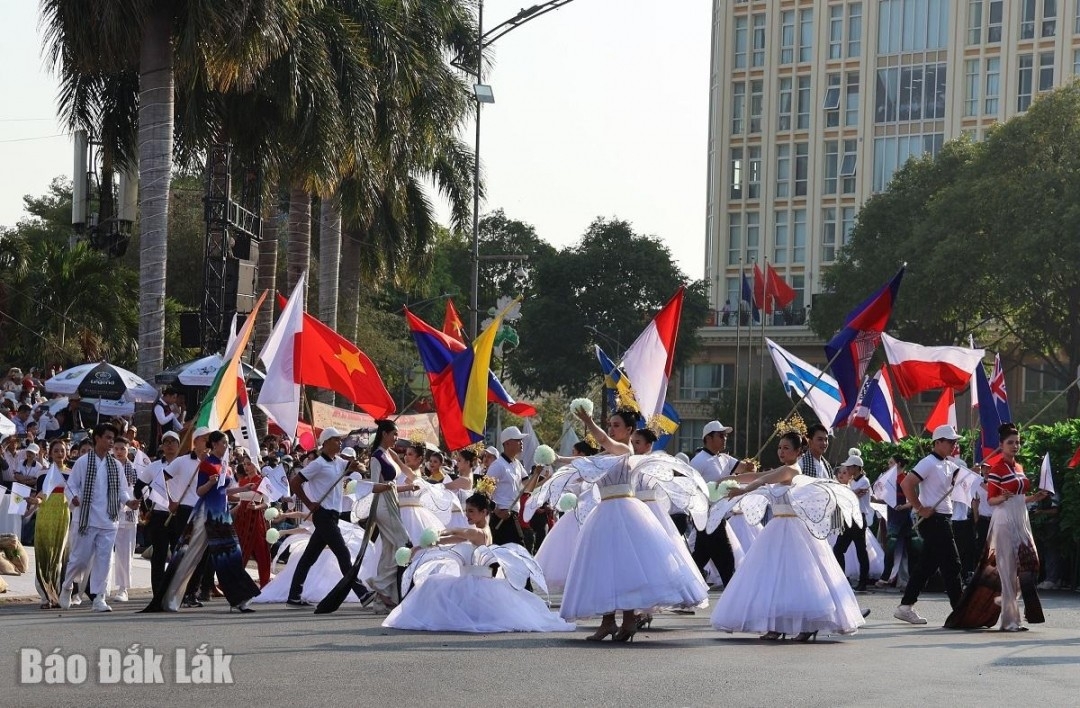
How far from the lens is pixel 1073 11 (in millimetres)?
78250

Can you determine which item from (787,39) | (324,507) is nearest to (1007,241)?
(787,39)

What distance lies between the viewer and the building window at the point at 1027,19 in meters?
79.4

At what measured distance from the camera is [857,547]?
21906 mm

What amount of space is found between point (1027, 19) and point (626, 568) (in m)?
72.1

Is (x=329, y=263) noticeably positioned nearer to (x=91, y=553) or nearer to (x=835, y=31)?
(x=91, y=553)

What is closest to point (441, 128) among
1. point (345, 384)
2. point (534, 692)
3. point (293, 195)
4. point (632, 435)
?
point (293, 195)

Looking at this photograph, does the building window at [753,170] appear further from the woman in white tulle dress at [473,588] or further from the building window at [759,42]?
the woman in white tulle dress at [473,588]

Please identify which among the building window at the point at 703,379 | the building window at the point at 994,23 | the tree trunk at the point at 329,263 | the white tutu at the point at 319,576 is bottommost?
the white tutu at the point at 319,576

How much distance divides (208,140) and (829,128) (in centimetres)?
5846

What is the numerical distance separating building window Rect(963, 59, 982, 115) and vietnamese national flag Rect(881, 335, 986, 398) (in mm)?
57212

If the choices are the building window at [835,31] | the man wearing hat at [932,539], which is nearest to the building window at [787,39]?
the building window at [835,31]

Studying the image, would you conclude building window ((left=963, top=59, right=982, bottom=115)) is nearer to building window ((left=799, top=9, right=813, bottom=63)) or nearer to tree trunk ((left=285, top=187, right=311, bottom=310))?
building window ((left=799, top=9, right=813, bottom=63))

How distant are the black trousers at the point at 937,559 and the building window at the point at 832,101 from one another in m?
70.2

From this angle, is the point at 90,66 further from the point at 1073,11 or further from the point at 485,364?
the point at 1073,11
